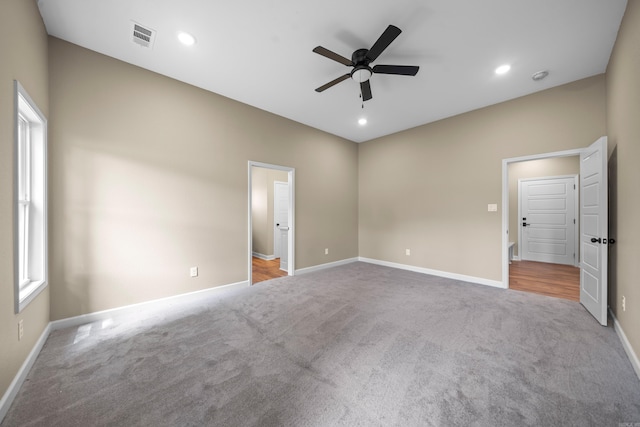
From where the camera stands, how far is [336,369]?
1.81 meters

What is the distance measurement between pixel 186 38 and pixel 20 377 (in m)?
3.14

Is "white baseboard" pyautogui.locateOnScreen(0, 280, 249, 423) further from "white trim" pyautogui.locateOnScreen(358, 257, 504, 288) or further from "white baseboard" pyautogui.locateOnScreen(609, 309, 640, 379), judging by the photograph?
"white baseboard" pyautogui.locateOnScreen(609, 309, 640, 379)

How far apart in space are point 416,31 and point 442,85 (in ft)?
4.05

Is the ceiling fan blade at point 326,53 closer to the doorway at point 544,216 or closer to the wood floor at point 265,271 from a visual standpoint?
the wood floor at point 265,271

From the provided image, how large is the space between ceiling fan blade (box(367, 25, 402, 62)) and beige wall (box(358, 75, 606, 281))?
2.78 metres

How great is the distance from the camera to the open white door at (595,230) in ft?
8.09

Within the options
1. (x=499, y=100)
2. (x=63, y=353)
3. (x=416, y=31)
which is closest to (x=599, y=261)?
(x=499, y=100)

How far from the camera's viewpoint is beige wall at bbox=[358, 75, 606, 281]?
3.25 m

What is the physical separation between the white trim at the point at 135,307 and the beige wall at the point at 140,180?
61 millimetres

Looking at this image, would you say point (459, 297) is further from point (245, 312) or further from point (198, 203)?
point (198, 203)

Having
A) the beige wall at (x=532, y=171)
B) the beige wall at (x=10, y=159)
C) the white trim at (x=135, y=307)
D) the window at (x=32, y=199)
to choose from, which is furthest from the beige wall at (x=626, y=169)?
the window at (x=32, y=199)

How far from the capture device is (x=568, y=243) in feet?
17.4

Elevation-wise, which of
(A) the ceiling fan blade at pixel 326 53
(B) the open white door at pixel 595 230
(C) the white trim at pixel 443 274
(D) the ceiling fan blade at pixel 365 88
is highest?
(A) the ceiling fan blade at pixel 326 53

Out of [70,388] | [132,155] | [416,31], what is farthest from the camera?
[132,155]
